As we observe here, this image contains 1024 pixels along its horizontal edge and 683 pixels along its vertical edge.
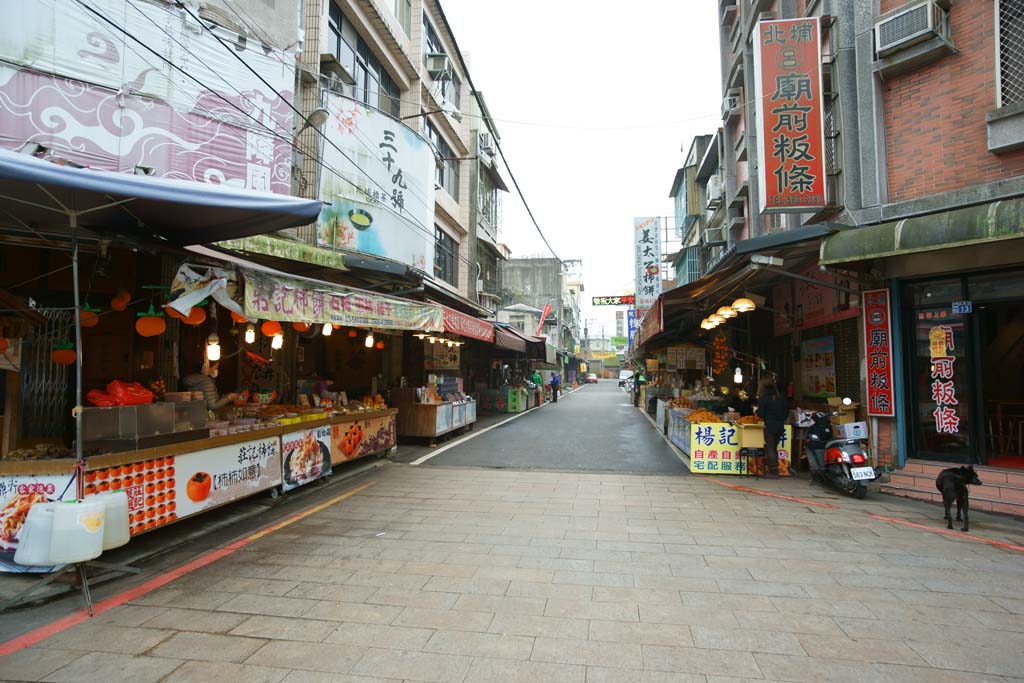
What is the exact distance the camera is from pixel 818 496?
8344mm

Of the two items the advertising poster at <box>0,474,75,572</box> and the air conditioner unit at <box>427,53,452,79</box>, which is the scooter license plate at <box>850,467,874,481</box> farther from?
the air conditioner unit at <box>427,53,452,79</box>

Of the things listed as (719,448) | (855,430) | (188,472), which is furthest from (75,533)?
(855,430)

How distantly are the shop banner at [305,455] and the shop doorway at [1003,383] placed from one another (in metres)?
10.5

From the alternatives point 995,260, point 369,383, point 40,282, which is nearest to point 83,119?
point 40,282

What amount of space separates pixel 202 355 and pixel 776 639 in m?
9.67

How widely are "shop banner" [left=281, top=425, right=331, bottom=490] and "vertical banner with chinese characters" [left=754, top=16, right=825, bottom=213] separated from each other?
9012 mm

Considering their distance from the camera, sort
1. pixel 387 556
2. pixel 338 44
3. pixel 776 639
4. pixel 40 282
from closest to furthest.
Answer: pixel 776 639
pixel 387 556
pixel 40 282
pixel 338 44

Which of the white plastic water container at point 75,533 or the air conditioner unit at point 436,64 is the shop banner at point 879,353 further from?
the air conditioner unit at point 436,64

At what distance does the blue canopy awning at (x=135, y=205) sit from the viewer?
431 centimetres

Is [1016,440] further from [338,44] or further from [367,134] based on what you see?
[338,44]

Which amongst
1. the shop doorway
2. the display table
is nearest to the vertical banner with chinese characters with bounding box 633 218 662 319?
the shop doorway

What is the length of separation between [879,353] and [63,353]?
11792mm

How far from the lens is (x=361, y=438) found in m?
10.4

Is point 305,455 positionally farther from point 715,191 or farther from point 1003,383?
point 715,191
